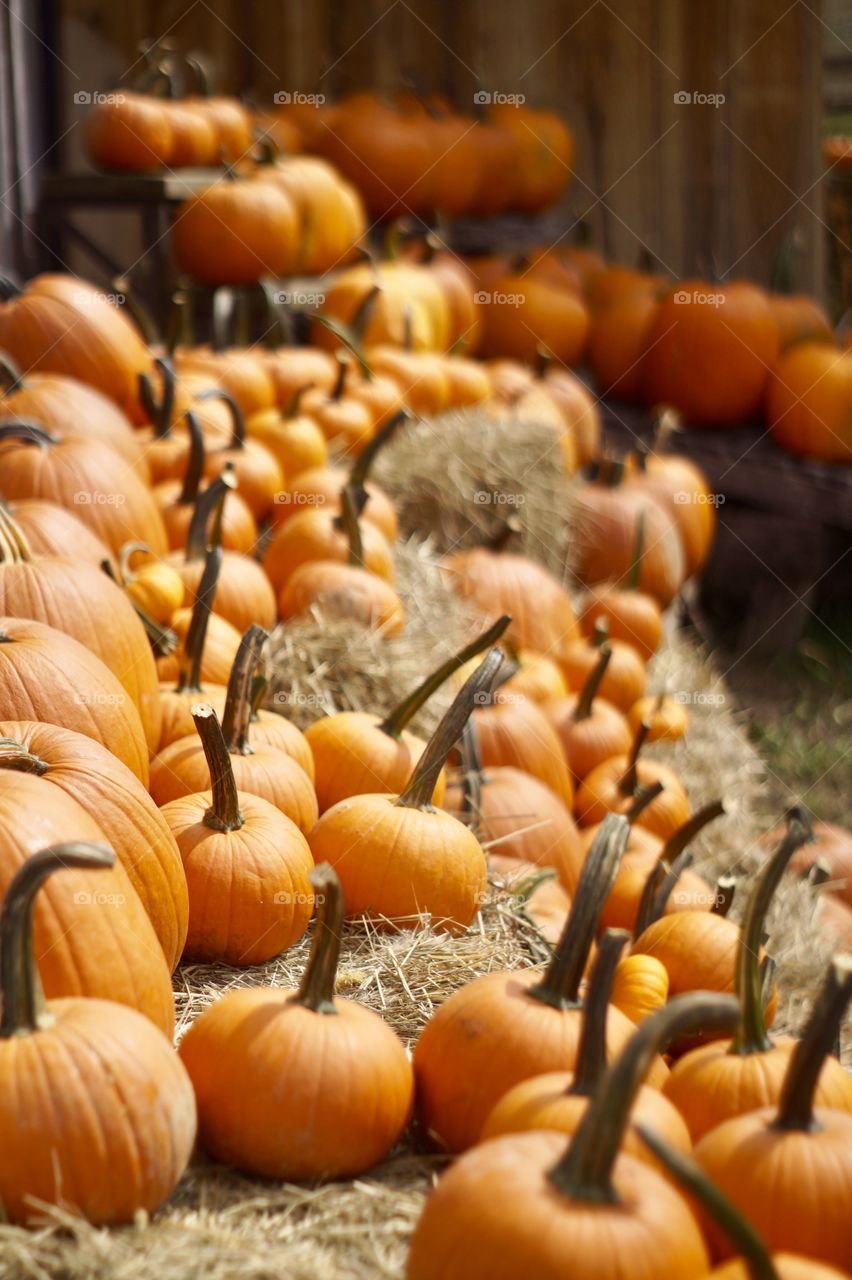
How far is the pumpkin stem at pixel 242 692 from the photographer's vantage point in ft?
6.97

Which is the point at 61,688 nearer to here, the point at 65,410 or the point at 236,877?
the point at 236,877

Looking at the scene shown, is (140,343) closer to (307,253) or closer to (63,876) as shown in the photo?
(307,253)

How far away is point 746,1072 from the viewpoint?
1.50 meters

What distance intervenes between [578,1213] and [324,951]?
0.44m

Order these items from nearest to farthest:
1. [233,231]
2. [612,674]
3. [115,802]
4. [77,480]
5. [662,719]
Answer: [115,802] < [77,480] < [662,719] < [612,674] < [233,231]

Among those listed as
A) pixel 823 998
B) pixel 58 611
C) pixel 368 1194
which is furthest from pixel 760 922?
pixel 58 611

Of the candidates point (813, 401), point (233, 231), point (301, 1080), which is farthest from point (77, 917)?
point (813, 401)

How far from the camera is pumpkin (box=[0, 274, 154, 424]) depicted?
3.37m

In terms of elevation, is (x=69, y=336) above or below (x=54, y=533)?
above

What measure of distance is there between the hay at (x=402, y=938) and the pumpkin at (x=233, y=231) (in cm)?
86

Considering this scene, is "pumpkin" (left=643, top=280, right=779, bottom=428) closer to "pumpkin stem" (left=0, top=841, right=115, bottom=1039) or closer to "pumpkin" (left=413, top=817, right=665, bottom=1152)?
"pumpkin" (left=413, top=817, right=665, bottom=1152)

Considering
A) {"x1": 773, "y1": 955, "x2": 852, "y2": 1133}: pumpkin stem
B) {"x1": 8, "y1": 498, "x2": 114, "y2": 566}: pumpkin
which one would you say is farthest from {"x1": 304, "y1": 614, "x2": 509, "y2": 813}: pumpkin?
{"x1": 773, "y1": 955, "x2": 852, "y2": 1133}: pumpkin stem

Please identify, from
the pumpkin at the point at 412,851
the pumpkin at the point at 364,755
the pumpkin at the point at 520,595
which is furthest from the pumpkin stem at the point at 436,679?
the pumpkin at the point at 520,595

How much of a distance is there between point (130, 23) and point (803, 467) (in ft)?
12.1
